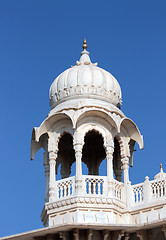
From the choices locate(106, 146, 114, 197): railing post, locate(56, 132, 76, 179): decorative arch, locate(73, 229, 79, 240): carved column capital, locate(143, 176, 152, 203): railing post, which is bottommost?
locate(73, 229, 79, 240): carved column capital

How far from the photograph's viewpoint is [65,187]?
22.7 meters

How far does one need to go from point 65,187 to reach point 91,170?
3.26 meters

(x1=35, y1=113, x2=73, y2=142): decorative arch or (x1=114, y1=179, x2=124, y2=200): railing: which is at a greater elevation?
(x1=35, y1=113, x2=73, y2=142): decorative arch

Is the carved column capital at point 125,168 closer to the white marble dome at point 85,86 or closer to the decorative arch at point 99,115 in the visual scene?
the decorative arch at point 99,115

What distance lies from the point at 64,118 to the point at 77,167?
5.91 ft

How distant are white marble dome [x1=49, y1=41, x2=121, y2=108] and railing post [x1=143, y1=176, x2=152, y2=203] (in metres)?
3.09

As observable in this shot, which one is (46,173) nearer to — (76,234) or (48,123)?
(48,123)

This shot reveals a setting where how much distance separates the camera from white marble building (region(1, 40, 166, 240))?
21.7 metres

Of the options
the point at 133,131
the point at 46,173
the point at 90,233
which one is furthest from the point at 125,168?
the point at 90,233

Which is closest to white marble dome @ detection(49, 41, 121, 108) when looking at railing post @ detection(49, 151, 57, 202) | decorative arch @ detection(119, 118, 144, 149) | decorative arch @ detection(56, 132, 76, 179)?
decorative arch @ detection(119, 118, 144, 149)

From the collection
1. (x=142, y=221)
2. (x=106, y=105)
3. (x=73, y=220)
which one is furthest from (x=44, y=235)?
(x=106, y=105)

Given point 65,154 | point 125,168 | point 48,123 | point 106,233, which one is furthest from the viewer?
point 65,154

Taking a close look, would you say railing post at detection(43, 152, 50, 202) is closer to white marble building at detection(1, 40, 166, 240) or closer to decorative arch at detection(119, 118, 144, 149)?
white marble building at detection(1, 40, 166, 240)

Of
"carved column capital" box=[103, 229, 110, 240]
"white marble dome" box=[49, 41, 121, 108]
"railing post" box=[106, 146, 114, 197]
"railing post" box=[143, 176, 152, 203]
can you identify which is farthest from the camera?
"white marble dome" box=[49, 41, 121, 108]
